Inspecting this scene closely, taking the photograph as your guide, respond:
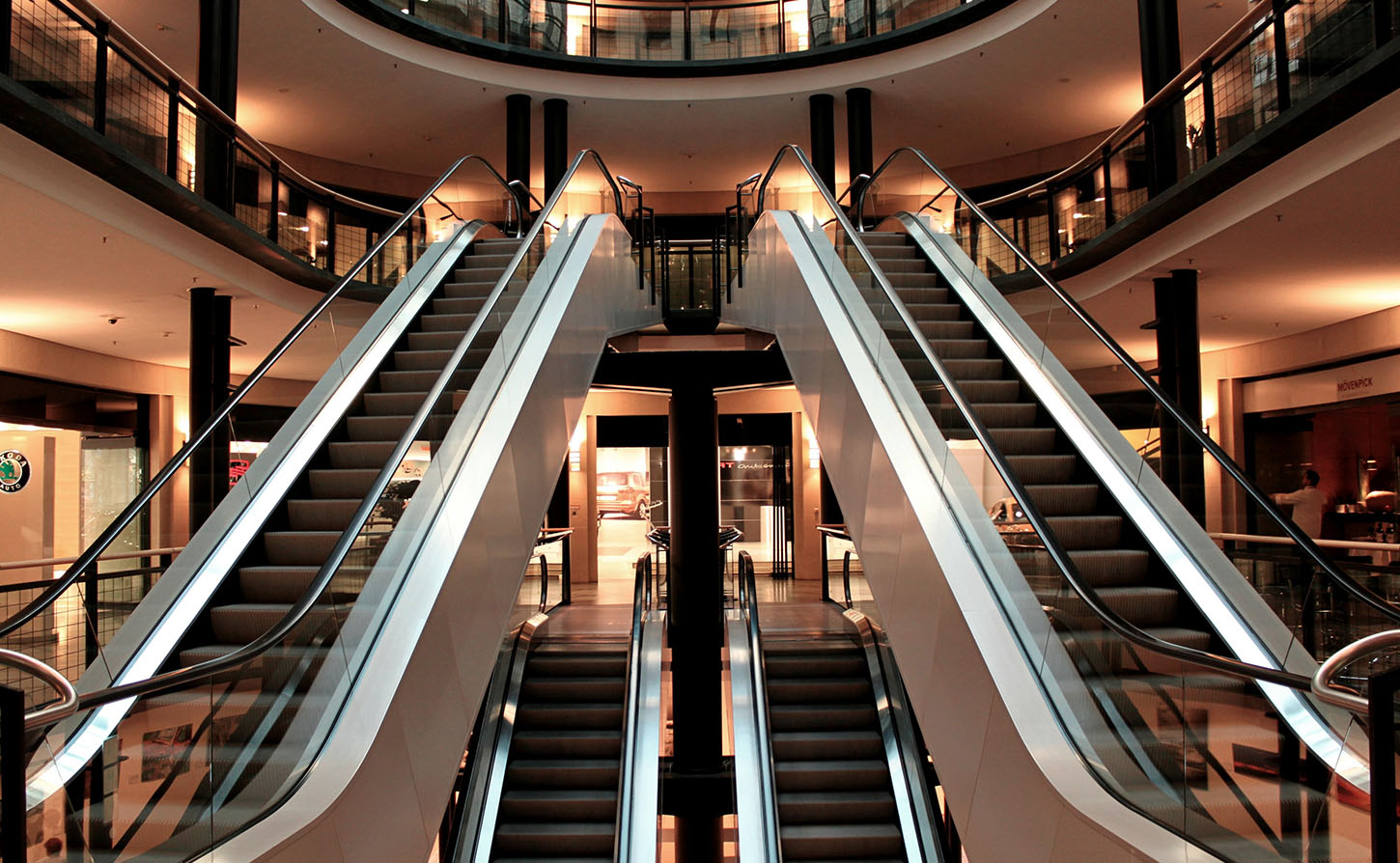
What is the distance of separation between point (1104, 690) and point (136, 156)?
7532 millimetres

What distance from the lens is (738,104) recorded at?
16.5 metres

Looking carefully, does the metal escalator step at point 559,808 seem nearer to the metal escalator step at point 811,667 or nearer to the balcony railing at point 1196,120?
the metal escalator step at point 811,667

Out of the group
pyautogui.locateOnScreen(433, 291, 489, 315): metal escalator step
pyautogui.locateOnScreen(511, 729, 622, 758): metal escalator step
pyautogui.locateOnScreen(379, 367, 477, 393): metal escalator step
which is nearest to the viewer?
pyautogui.locateOnScreen(379, 367, 477, 393): metal escalator step

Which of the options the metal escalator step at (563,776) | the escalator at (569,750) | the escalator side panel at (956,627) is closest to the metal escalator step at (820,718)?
the escalator at (569,750)

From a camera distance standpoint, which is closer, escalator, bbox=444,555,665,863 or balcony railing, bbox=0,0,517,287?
balcony railing, bbox=0,0,517,287

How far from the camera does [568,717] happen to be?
38.3ft

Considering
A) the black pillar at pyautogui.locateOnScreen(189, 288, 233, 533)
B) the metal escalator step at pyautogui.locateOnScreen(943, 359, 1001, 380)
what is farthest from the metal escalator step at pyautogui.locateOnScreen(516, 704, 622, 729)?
the metal escalator step at pyautogui.locateOnScreen(943, 359, 1001, 380)

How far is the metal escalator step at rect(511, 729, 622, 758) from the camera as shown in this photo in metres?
11.1

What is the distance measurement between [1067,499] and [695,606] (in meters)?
8.41

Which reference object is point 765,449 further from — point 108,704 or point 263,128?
point 108,704

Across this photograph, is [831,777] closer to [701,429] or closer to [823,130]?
[701,429]

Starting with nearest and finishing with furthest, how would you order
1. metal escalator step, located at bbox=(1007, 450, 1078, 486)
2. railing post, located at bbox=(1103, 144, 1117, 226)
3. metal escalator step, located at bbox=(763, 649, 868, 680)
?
metal escalator step, located at bbox=(1007, 450, 1078, 486)
railing post, located at bbox=(1103, 144, 1117, 226)
metal escalator step, located at bbox=(763, 649, 868, 680)

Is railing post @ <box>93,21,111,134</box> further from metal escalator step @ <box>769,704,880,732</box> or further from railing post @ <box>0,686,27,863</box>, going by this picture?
metal escalator step @ <box>769,704,880,732</box>

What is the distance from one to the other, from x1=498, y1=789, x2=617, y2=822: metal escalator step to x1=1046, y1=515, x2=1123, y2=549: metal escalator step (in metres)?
6.29
